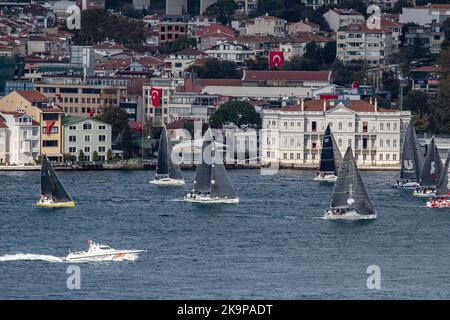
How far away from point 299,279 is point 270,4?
6364cm

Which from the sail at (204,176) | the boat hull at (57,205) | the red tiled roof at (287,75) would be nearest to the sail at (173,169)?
the sail at (204,176)

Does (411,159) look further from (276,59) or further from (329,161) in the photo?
(276,59)

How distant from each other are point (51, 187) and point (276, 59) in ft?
118

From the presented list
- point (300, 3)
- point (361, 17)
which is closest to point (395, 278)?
point (361, 17)

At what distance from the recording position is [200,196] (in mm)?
36125

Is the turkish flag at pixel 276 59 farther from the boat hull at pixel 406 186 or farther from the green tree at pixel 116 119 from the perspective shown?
the boat hull at pixel 406 186

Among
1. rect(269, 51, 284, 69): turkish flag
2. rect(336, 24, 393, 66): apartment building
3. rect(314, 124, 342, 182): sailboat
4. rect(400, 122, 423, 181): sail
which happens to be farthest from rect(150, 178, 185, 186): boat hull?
rect(336, 24, 393, 66): apartment building

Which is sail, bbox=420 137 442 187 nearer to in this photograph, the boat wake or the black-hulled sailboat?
the black-hulled sailboat

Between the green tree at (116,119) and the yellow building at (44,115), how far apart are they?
6.65ft

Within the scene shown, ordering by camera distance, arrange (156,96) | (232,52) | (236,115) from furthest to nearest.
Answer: (232,52), (156,96), (236,115)

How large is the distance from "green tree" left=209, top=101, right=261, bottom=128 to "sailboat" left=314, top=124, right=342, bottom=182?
7.70 m

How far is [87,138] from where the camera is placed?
48.8m

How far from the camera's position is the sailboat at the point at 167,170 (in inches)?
1623

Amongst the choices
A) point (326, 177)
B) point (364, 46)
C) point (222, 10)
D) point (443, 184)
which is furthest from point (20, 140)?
point (222, 10)
